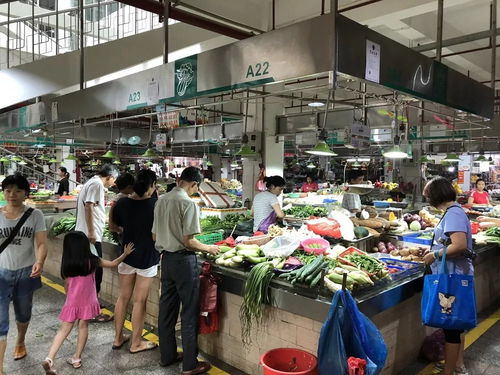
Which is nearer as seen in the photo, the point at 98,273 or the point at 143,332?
the point at 143,332

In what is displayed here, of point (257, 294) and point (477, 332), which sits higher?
point (257, 294)

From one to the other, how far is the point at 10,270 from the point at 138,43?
4768mm

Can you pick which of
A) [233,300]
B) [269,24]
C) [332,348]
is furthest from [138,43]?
[332,348]

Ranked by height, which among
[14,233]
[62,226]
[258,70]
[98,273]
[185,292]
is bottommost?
[98,273]

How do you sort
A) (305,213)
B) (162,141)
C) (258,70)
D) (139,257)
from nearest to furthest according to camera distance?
(258,70) → (139,257) → (162,141) → (305,213)

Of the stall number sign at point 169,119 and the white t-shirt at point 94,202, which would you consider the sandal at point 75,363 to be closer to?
the white t-shirt at point 94,202

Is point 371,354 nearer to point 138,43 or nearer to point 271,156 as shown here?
point 138,43

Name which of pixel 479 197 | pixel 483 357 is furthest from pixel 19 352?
pixel 479 197

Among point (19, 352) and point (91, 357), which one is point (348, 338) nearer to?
point (91, 357)

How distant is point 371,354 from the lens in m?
2.83

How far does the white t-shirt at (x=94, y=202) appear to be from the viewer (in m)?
4.99

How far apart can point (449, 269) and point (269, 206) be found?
121 inches

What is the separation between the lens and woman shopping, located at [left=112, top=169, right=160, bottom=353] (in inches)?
170

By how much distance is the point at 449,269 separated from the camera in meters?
3.76
